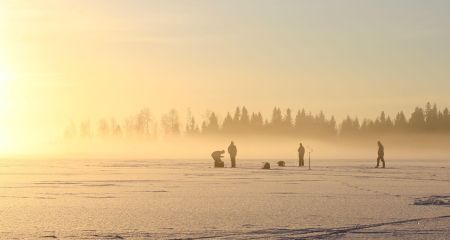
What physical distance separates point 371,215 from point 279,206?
260 cm

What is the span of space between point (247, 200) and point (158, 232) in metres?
6.42

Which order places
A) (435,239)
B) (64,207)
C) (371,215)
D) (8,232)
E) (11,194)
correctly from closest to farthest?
(435,239) → (8,232) → (371,215) → (64,207) → (11,194)

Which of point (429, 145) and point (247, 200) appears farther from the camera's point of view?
point (429, 145)

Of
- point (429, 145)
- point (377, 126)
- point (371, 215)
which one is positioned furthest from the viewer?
point (377, 126)

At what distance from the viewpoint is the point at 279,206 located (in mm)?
15758

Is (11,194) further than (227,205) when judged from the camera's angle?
Yes

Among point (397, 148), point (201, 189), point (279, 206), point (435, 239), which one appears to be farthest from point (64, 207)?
point (397, 148)

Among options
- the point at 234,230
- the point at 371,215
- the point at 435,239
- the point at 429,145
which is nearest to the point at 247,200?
the point at 371,215

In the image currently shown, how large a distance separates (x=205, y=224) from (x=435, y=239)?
4.06 metres

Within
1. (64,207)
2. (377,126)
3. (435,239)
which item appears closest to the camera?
(435,239)

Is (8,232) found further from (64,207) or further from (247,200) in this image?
(247,200)

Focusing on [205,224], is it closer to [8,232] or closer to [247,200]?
[8,232]

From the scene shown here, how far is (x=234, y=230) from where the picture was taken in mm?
11477

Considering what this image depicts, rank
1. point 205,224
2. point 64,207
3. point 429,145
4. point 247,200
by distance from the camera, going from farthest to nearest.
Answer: point 429,145 → point 247,200 → point 64,207 → point 205,224
